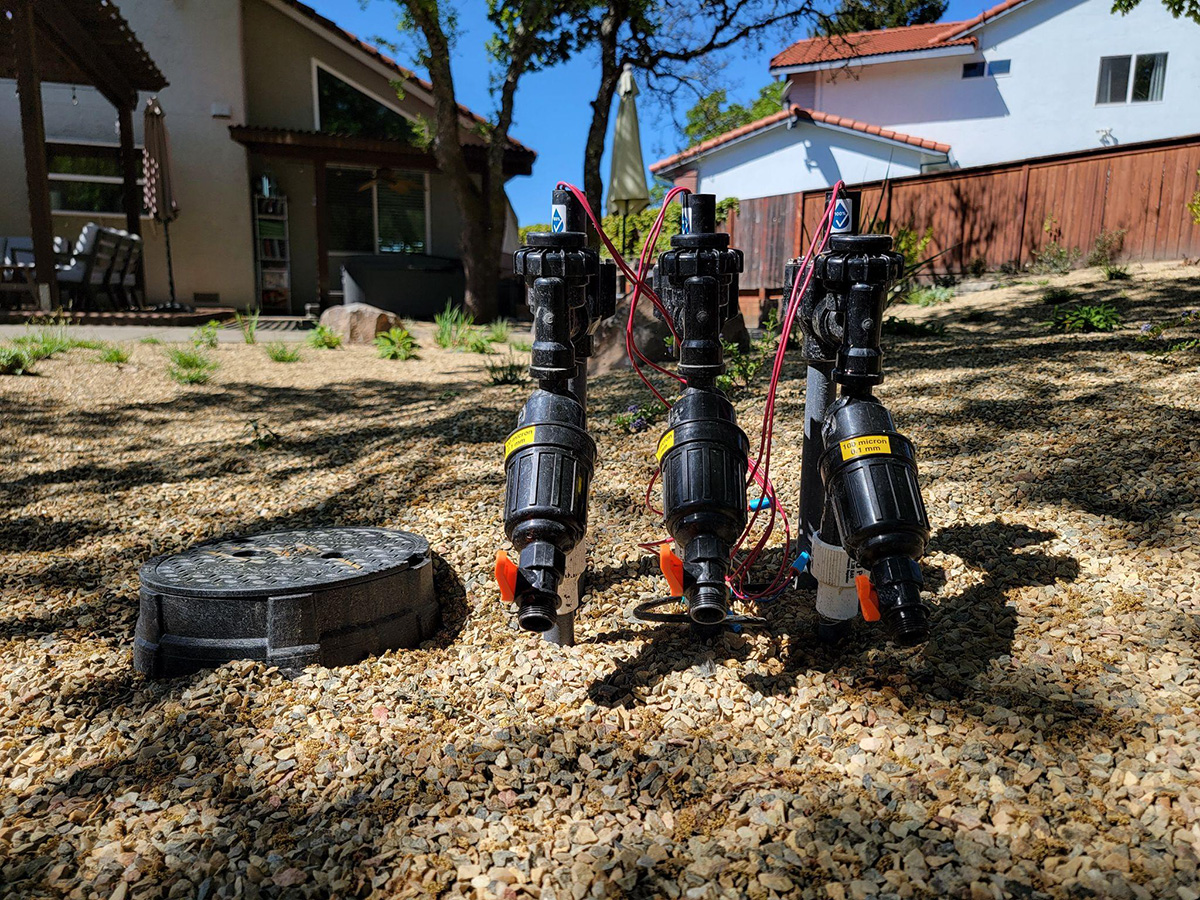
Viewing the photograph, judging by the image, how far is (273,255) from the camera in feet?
46.5

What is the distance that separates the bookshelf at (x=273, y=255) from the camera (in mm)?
13953

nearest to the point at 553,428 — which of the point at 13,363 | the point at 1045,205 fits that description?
the point at 13,363

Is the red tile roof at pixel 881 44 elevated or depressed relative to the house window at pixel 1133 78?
elevated

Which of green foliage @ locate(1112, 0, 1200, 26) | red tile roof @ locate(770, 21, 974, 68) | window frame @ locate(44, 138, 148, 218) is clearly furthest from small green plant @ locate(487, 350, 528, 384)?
red tile roof @ locate(770, 21, 974, 68)

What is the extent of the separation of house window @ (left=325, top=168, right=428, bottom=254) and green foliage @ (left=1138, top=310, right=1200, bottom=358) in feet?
A: 41.0

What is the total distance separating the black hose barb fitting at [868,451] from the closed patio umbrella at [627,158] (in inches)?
302

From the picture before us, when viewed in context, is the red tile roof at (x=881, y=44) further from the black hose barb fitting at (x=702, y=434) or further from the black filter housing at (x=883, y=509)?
the black filter housing at (x=883, y=509)

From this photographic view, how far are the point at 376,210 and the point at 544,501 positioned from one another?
14.5m

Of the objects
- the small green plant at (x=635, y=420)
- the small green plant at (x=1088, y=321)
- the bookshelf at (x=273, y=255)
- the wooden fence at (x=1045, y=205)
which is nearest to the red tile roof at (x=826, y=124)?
the wooden fence at (x=1045, y=205)

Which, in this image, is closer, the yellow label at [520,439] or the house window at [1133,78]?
the yellow label at [520,439]

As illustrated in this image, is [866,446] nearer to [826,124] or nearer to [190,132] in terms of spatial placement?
[190,132]

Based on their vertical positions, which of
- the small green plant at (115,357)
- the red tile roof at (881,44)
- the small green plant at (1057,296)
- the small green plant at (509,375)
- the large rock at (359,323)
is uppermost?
the red tile roof at (881,44)

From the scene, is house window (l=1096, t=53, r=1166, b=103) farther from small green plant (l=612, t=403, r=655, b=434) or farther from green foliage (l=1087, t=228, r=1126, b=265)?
small green plant (l=612, t=403, r=655, b=434)

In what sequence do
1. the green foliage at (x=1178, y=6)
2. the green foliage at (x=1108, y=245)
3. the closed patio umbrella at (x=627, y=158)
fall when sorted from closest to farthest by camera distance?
the green foliage at (x=1178, y=6)
the closed patio umbrella at (x=627, y=158)
the green foliage at (x=1108, y=245)
